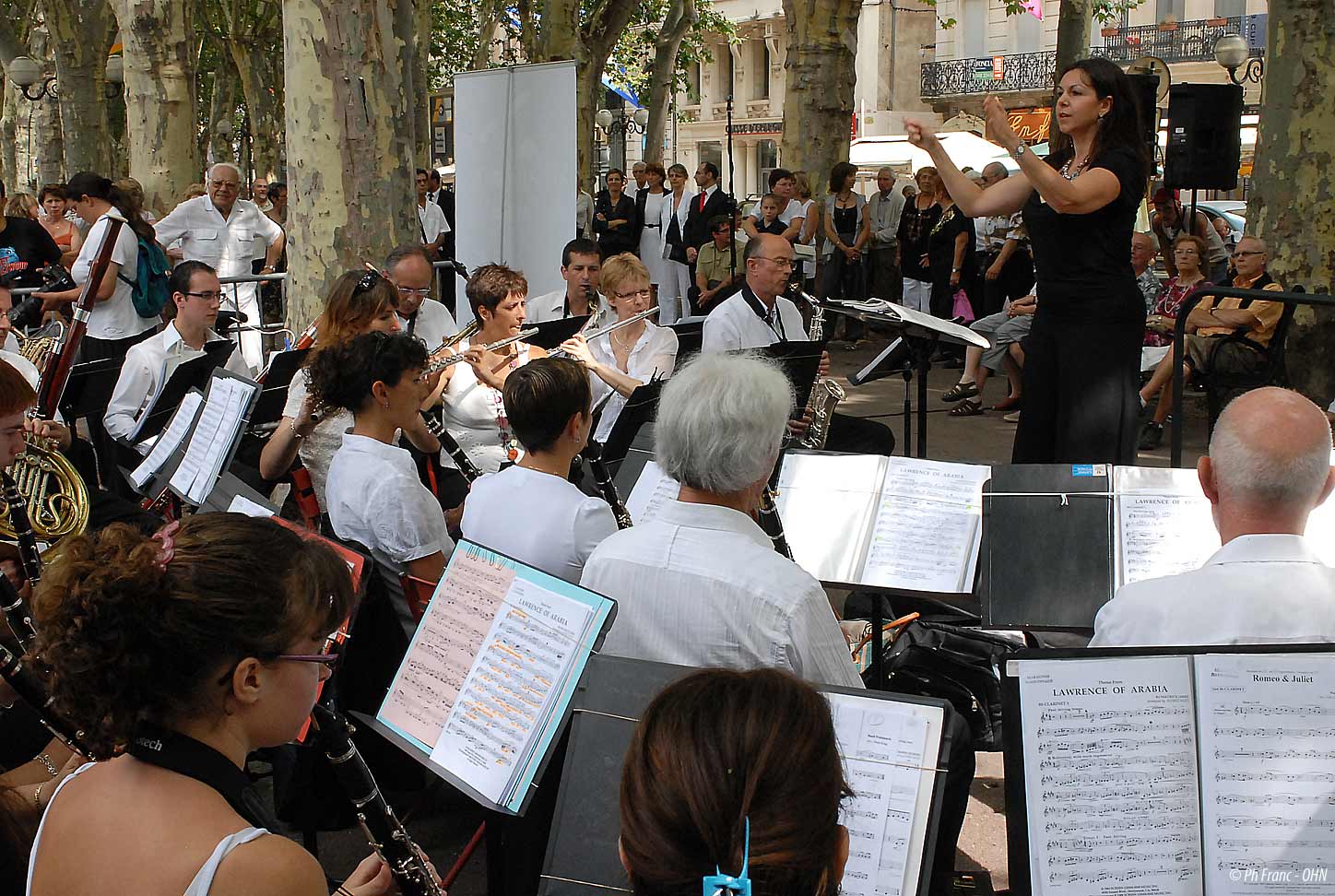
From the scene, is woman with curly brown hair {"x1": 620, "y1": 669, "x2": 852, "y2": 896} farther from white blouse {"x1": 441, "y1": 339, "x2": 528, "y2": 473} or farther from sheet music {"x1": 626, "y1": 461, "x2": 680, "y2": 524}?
white blouse {"x1": 441, "y1": 339, "x2": 528, "y2": 473}

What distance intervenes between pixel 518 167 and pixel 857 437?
11.6ft

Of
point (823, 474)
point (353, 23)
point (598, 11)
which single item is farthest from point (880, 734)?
point (598, 11)

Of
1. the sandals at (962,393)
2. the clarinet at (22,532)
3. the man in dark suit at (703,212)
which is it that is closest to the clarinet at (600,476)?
the clarinet at (22,532)

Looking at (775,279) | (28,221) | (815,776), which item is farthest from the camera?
(28,221)

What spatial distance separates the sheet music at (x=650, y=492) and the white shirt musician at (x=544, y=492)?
0.11 meters

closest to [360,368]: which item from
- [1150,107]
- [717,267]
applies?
[1150,107]

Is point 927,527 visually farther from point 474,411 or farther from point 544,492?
point 474,411

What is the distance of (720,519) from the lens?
254 centimetres

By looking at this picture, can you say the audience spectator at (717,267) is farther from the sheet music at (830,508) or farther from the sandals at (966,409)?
the sheet music at (830,508)

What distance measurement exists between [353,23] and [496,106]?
4.97 ft

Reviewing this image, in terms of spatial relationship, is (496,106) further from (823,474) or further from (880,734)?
(880,734)

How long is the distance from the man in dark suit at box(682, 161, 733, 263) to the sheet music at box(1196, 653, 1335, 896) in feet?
36.9

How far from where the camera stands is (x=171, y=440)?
4.60 meters

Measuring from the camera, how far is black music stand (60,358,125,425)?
548 centimetres
